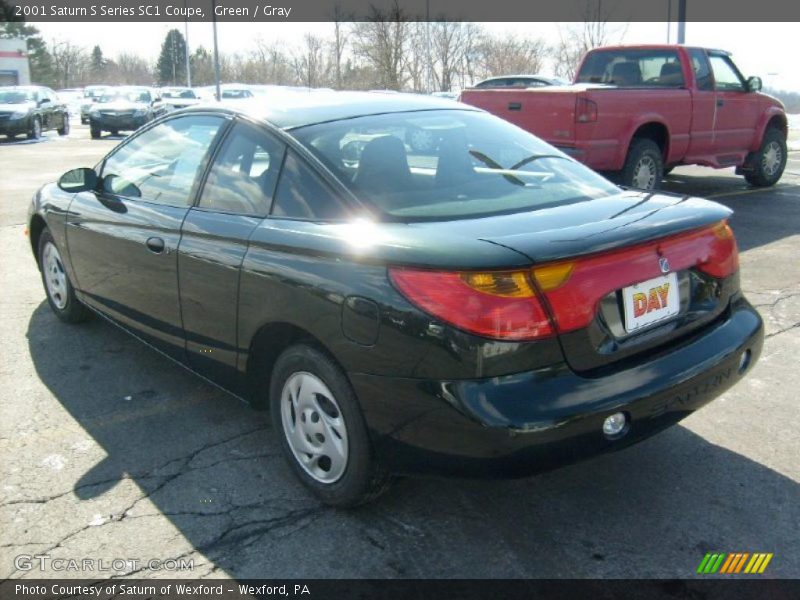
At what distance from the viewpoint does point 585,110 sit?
8.25m

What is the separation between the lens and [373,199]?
2.92 metres

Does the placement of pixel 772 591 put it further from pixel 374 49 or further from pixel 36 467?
pixel 374 49

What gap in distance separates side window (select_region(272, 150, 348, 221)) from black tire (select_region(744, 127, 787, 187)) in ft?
32.6

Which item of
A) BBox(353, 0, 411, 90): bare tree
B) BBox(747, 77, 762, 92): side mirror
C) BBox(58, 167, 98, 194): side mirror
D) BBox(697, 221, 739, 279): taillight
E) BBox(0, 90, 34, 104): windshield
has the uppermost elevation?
BBox(353, 0, 411, 90): bare tree

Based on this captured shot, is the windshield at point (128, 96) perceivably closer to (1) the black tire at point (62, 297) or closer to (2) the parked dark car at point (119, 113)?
(2) the parked dark car at point (119, 113)

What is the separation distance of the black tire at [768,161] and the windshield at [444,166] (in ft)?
28.7

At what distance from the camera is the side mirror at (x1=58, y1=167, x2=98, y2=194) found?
4.46 meters

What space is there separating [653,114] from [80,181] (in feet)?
21.9

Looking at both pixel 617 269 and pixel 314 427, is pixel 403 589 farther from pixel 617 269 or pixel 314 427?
pixel 617 269

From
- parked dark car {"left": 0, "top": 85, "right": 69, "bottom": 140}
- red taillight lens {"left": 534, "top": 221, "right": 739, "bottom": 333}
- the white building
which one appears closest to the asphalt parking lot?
red taillight lens {"left": 534, "top": 221, "right": 739, "bottom": 333}

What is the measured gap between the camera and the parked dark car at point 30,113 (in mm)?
23266

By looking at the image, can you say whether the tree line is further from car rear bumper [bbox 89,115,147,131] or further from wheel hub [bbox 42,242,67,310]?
wheel hub [bbox 42,242,67,310]

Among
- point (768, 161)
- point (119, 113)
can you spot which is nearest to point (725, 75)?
point (768, 161)

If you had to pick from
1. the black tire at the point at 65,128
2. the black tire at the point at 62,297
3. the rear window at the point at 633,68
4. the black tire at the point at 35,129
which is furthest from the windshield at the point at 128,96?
the black tire at the point at 62,297
